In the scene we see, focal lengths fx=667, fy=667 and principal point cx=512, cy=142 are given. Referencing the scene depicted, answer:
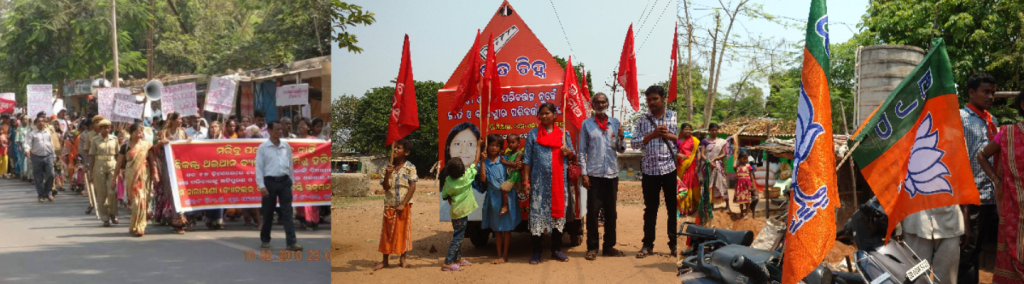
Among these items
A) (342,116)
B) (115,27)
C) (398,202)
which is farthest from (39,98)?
(398,202)

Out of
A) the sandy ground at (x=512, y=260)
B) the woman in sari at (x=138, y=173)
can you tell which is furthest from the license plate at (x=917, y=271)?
the woman in sari at (x=138, y=173)

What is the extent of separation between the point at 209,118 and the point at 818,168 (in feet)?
21.2

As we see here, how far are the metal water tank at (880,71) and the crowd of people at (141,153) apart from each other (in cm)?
559

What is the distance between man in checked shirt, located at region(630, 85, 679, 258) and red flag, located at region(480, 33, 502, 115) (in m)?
1.07

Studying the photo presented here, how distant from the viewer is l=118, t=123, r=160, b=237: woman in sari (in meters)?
7.14

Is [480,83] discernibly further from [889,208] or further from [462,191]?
[889,208]

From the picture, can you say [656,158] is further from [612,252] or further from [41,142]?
[41,142]

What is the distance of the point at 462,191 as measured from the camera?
14.8ft

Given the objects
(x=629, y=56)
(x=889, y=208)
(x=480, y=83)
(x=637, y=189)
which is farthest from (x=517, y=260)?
(x=889, y=208)

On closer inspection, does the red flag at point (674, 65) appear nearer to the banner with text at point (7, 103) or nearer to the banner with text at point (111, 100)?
the banner with text at point (111, 100)

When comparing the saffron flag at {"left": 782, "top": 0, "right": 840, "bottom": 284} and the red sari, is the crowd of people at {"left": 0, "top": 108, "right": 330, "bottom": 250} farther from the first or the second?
the red sari

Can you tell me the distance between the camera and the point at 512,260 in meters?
4.79

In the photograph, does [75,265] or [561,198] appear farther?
[75,265]

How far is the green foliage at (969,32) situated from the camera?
9141 mm
